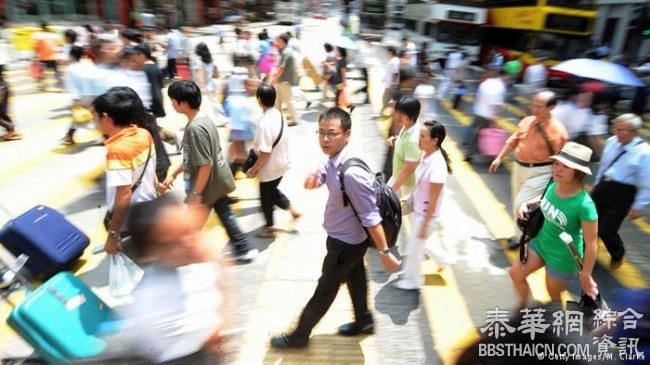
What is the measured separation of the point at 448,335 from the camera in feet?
12.3

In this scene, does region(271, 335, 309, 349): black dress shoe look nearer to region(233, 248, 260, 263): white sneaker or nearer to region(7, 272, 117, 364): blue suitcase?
region(7, 272, 117, 364): blue suitcase

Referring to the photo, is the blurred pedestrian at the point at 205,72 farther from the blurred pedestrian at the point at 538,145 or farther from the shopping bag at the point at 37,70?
the blurred pedestrian at the point at 538,145

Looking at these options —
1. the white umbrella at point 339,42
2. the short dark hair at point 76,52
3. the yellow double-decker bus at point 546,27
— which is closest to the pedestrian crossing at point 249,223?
the short dark hair at point 76,52

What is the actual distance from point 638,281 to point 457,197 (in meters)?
2.45

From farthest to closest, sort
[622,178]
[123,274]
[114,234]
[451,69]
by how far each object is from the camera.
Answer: [451,69] → [622,178] → [123,274] → [114,234]

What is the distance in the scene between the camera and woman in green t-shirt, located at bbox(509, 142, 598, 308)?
9.62 feet

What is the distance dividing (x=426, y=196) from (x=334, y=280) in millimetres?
1219

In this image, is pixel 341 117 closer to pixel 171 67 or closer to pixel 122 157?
pixel 122 157

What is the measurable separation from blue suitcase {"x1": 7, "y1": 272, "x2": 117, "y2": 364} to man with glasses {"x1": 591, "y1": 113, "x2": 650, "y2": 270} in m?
4.37

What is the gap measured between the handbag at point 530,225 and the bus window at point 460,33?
50.0 ft

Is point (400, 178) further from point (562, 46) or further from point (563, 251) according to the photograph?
point (562, 46)

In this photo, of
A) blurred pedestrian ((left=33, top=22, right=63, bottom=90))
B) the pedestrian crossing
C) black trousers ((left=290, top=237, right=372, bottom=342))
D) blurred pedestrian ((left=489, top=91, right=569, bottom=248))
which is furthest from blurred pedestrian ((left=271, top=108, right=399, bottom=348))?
blurred pedestrian ((left=33, top=22, right=63, bottom=90))

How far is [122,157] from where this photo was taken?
3.20m

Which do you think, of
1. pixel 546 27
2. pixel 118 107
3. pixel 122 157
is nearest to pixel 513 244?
pixel 122 157
